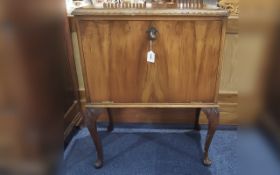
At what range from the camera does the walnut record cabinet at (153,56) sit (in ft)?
3.43

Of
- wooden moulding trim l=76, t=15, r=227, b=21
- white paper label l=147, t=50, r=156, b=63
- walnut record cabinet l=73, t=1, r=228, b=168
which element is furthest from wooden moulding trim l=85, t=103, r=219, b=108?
wooden moulding trim l=76, t=15, r=227, b=21

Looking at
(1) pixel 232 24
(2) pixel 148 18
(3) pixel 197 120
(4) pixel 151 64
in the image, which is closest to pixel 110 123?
(3) pixel 197 120

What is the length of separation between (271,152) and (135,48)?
2.88ft

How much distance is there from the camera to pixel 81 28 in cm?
108

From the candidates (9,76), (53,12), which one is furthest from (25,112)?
(53,12)

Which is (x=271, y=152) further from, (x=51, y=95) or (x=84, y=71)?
(x=84, y=71)

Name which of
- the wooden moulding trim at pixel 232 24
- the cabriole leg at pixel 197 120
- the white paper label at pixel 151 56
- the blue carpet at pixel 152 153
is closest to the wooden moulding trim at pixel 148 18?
the white paper label at pixel 151 56

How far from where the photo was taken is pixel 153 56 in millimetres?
1102

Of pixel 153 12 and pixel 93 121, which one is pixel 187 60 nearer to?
pixel 153 12

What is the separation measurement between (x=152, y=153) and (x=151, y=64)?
0.70 metres

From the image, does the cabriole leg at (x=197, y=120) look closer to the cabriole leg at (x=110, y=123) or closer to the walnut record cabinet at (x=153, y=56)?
the walnut record cabinet at (x=153, y=56)

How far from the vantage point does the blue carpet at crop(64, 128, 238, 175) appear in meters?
1.42

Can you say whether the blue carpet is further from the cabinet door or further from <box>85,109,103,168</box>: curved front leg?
the cabinet door

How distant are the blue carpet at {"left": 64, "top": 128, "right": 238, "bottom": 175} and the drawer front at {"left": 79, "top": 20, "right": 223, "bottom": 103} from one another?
0.45 metres
